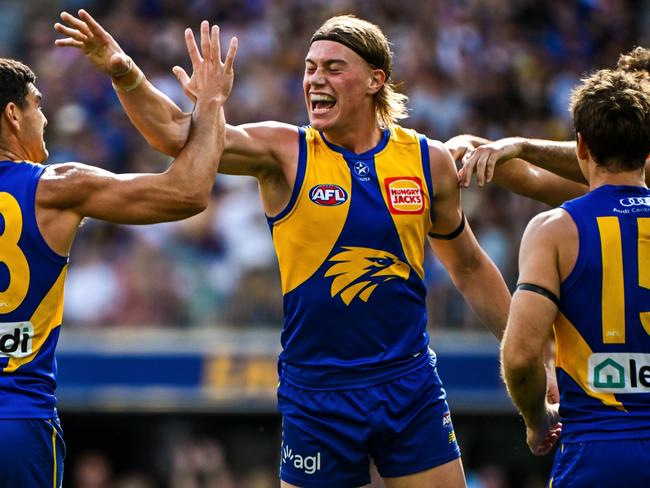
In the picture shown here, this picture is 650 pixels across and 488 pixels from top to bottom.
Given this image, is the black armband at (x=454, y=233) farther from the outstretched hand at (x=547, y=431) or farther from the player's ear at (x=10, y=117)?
the player's ear at (x=10, y=117)

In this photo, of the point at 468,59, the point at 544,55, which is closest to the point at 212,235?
the point at 468,59

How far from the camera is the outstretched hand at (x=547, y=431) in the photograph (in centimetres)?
484

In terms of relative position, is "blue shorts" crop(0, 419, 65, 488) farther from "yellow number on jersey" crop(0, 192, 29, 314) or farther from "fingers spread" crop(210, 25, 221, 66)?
"fingers spread" crop(210, 25, 221, 66)

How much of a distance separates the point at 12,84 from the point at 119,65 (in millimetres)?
478

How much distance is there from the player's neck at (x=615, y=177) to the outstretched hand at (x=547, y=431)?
0.98 meters

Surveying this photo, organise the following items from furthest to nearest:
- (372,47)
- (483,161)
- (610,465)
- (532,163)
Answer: (532,163) < (372,47) < (483,161) < (610,465)

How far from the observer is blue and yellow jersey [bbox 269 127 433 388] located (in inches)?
207

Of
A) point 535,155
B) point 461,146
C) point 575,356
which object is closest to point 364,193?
point 461,146

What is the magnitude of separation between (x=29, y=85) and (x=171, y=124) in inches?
25.8

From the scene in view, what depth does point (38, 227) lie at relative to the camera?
15.4 feet

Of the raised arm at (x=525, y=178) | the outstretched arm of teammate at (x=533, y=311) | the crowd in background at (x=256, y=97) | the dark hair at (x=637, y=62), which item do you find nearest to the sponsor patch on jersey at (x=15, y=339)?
the outstretched arm of teammate at (x=533, y=311)

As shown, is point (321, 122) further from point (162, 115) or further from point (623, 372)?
point (623, 372)

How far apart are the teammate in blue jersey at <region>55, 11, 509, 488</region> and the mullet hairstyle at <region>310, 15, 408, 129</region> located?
32cm

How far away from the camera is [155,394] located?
10742 millimetres
